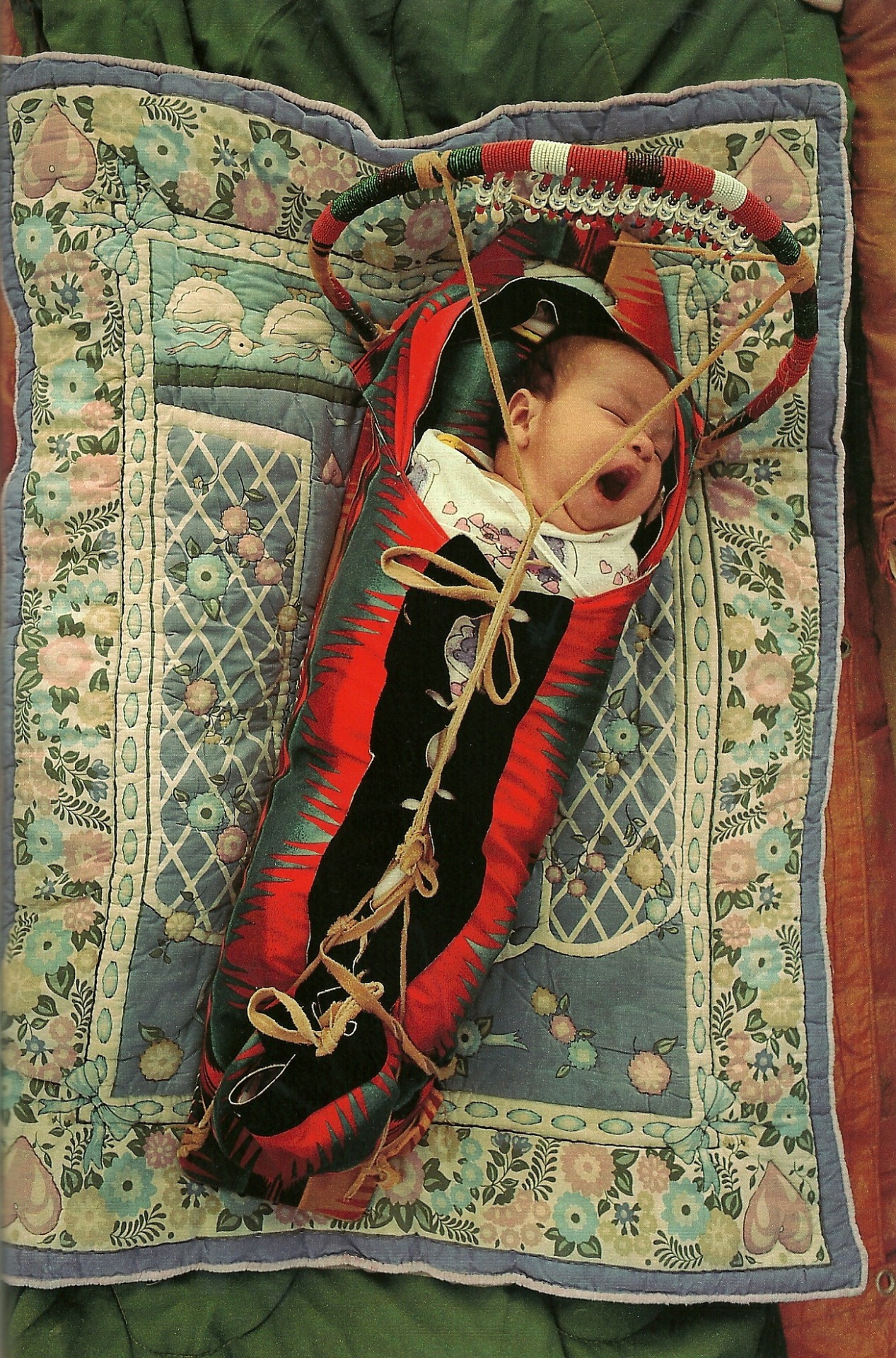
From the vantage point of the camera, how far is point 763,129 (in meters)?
0.95

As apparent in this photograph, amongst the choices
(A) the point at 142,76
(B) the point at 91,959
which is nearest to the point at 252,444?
(A) the point at 142,76

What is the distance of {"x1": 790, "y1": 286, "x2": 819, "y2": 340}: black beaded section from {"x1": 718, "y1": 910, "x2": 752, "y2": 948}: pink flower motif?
0.51 m

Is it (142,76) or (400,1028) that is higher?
(142,76)

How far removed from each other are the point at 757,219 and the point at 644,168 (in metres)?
0.10

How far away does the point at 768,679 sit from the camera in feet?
3.20

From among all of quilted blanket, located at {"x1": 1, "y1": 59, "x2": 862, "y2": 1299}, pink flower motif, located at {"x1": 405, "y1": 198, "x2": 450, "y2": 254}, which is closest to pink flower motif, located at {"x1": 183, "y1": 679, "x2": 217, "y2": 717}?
quilted blanket, located at {"x1": 1, "y1": 59, "x2": 862, "y2": 1299}

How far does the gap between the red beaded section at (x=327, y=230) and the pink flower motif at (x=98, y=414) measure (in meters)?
0.23

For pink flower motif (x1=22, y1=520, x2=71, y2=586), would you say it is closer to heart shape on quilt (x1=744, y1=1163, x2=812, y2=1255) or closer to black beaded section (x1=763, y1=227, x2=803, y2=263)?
black beaded section (x1=763, y1=227, x2=803, y2=263)

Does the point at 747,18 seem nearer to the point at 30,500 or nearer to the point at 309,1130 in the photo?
the point at 30,500

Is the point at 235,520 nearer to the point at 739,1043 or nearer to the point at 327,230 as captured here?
the point at 327,230

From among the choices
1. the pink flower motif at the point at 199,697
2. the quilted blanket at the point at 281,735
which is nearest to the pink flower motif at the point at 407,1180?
the quilted blanket at the point at 281,735

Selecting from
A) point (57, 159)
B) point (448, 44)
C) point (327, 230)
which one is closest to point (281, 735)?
point (327, 230)

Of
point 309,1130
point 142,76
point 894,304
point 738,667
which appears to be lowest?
point 309,1130

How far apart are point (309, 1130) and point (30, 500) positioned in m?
0.57
